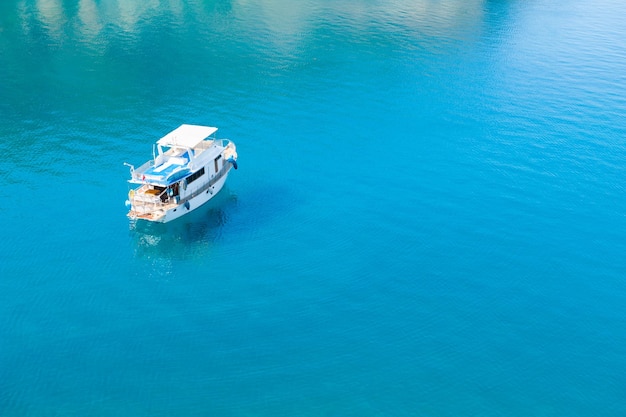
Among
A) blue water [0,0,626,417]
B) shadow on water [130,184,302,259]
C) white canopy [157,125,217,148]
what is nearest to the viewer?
blue water [0,0,626,417]

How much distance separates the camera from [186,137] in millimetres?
72375

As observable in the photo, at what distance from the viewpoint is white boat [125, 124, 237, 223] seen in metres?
66.4

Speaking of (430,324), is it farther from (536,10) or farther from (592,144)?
(536,10)

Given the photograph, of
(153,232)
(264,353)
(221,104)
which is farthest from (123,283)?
(221,104)

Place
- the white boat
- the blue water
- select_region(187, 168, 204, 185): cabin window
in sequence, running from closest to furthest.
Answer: the blue water → the white boat → select_region(187, 168, 204, 185): cabin window

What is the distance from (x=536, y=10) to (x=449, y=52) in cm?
5423

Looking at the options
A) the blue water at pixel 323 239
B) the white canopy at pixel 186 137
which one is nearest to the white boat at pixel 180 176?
the white canopy at pixel 186 137

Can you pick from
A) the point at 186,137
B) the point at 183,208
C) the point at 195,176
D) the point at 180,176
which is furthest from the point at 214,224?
the point at 186,137

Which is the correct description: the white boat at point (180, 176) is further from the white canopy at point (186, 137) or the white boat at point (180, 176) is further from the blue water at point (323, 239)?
the blue water at point (323, 239)

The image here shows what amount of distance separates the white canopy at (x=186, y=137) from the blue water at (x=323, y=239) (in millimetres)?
8962

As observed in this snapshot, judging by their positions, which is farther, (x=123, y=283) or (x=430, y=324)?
(x=123, y=283)

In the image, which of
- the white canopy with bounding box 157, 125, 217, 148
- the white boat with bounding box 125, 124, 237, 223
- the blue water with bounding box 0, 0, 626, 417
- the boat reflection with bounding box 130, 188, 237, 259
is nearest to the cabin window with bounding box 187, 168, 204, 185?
the white boat with bounding box 125, 124, 237, 223

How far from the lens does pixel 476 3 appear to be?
166000mm

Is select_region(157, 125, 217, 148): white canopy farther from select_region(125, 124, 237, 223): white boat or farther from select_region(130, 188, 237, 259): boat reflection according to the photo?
select_region(130, 188, 237, 259): boat reflection
